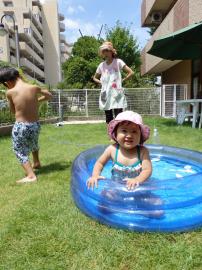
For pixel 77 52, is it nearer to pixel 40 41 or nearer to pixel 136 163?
pixel 136 163

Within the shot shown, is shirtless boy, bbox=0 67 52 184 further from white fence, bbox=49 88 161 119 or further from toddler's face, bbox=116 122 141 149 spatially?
white fence, bbox=49 88 161 119

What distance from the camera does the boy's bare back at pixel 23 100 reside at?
4.35 meters

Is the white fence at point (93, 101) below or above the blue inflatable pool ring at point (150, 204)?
above

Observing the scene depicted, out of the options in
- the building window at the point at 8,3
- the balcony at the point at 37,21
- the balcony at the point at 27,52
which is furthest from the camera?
the balcony at the point at 37,21

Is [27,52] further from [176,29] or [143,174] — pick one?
[143,174]

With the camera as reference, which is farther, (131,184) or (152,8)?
(152,8)

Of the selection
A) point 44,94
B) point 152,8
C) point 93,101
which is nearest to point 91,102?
point 93,101

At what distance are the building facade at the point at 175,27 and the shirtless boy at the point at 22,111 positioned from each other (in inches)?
335

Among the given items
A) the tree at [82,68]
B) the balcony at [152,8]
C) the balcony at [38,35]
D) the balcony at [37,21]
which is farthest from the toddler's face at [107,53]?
the balcony at [37,21]

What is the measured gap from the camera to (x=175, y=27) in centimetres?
1419

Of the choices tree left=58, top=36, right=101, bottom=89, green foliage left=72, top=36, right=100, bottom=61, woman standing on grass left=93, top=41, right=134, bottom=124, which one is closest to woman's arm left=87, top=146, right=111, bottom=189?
woman standing on grass left=93, top=41, right=134, bottom=124

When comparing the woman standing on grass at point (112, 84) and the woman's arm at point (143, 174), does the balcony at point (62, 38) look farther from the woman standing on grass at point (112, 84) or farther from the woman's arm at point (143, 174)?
the woman's arm at point (143, 174)

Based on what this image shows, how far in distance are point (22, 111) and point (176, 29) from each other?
441 inches

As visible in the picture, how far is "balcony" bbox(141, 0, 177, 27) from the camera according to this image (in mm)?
20688
